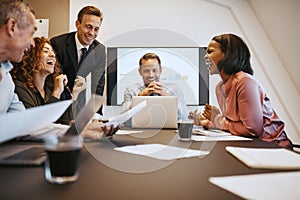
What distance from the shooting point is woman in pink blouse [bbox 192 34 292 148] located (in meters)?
1.53

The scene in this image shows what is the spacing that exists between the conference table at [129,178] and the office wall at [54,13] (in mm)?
2632

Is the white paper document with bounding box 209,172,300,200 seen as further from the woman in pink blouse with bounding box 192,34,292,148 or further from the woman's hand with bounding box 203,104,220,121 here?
the woman's hand with bounding box 203,104,220,121

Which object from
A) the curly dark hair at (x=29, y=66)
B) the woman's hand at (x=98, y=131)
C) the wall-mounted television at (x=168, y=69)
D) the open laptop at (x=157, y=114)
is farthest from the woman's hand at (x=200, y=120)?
the wall-mounted television at (x=168, y=69)

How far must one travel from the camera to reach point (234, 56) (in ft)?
5.72

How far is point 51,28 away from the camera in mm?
3223

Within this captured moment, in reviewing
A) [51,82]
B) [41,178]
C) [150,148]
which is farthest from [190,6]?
[41,178]

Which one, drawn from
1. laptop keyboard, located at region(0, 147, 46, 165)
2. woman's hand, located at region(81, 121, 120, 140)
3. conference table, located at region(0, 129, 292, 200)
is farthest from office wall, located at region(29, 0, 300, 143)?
laptop keyboard, located at region(0, 147, 46, 165)

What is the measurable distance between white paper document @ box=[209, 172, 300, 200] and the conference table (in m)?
0.03

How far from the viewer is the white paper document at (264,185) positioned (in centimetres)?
52

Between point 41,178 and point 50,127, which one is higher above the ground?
point 50,127

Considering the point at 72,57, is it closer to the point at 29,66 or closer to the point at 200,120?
the point at 29,66

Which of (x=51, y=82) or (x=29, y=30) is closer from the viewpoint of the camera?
(x=29, y=30)

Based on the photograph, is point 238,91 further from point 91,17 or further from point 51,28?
point 51,28

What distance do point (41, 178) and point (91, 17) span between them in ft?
6.98
